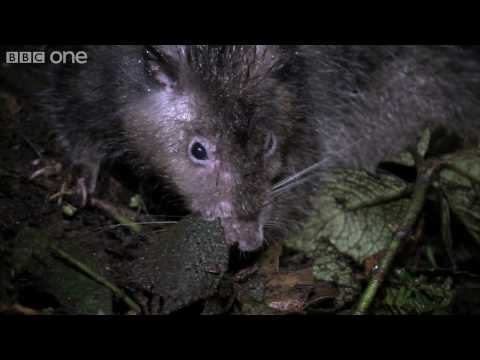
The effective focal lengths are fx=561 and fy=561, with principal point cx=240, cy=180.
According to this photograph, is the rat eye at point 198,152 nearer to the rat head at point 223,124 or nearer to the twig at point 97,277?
the rat head at point 223,124

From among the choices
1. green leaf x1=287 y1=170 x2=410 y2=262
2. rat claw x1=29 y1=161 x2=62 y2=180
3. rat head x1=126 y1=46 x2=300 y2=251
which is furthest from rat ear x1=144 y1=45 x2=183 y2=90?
green leaf x1=287 y1=170 x2=410 y2=262

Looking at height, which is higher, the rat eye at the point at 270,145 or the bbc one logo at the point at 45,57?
the bbc one logo at the point at 45,57

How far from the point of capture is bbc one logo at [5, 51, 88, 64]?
3.48m

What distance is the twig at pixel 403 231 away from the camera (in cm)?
264

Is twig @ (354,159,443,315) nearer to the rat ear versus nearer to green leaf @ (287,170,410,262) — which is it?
green leaf @ (287,170,410,262)

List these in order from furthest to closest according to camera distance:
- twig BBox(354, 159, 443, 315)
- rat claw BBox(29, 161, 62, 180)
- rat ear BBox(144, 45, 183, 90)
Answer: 1. rat claw BBox(29, 161, 62, 180)
2. rat ear BBox(144, 45, 183, 90)
3. twig BBox(354, 159, 443, 315)

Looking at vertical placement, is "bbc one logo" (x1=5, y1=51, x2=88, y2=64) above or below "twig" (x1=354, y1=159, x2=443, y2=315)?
above

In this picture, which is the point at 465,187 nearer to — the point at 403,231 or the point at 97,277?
the point at 403,231

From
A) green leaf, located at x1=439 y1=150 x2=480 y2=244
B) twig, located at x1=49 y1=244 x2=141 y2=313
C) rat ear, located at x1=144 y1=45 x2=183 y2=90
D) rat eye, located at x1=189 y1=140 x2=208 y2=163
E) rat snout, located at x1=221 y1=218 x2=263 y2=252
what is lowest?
twig, located at x1=49 y1=244 x2=141 y2=313

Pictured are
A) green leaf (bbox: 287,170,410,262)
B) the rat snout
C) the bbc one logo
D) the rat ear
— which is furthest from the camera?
the bbc one logo

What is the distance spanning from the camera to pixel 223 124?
9.01 ft

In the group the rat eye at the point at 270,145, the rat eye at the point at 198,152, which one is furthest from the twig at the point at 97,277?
the rat eye at the point at 270,145

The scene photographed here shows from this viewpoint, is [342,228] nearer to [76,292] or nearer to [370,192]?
[370,192]

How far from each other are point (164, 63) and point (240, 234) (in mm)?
955
